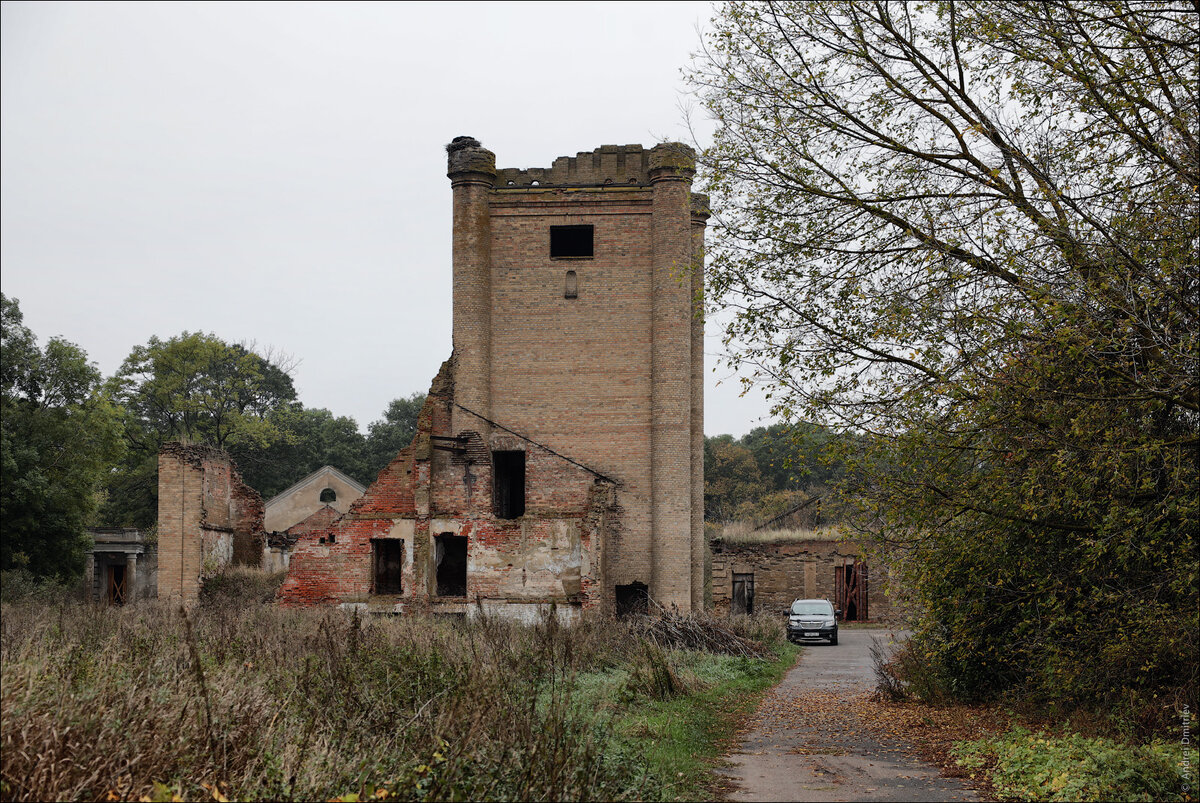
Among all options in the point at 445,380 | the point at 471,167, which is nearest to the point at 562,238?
the point at 471,167

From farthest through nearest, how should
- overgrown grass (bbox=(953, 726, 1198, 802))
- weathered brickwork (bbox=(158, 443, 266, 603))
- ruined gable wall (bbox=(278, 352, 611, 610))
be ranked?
1. weathered brickwork (bbox=(158, 443, 266, 603))
2. ruined gable wall (bbox=(278, 352, 611, 610))
3. overgrown grass (bbox=(953, 726, 1198, 802))

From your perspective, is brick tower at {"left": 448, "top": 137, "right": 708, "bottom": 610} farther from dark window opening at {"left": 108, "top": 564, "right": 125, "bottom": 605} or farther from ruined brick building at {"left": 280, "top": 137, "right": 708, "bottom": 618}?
dark window opening at {"left": 108, "top": 564, "right": 125, "bottom": 605}

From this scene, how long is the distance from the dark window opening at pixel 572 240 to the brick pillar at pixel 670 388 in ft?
7.71

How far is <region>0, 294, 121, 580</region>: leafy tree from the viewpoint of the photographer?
115ft

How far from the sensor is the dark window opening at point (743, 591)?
43.6m

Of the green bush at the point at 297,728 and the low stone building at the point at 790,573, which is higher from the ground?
the green bush at the point at 297,728

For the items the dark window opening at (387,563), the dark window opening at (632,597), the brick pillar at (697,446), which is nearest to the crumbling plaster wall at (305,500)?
the dark window opening at (387,563)

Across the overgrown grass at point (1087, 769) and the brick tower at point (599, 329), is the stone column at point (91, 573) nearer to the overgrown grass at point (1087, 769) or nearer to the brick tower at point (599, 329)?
the brick tower at point (599, 329)

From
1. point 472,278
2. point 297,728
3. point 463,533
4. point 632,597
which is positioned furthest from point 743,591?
point 297,728

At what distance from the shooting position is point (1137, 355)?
32.0ft

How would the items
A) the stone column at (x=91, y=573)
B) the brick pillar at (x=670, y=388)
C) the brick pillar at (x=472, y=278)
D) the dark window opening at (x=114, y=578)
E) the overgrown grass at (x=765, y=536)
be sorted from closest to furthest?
1. the brick pillar at (x=670, y=388)
2. the brick pillar at (x=472, y=278)
3. the stone column at (x=91, y=573)
4. the overgrown grass at (x=765, y=536)
5. the dark window opening at (x=114, y=578)

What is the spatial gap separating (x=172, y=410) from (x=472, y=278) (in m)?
38.0

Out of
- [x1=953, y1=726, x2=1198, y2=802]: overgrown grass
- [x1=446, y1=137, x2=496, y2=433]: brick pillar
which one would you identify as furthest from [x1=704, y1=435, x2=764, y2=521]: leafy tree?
[x1=953, y1=726, x2=1198, y2=802]: overgrown grass

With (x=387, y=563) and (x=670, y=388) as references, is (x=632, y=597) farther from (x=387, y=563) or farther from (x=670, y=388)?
(x=387, y=563)
